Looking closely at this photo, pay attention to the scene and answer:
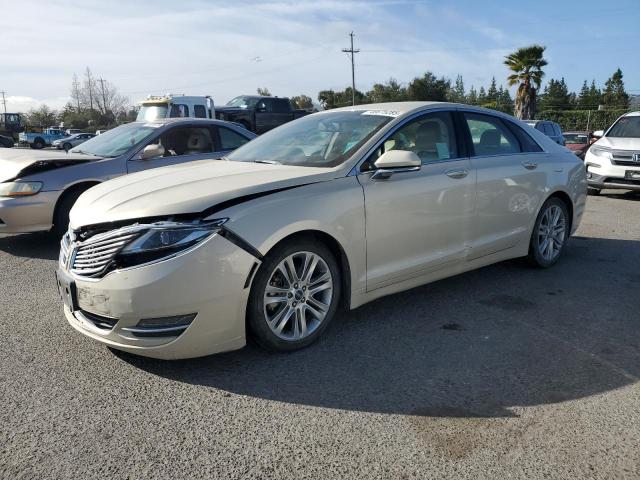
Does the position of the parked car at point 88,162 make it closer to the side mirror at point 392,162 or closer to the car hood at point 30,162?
the car hood at point 30,162

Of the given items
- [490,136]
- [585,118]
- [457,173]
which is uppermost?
[585,118]

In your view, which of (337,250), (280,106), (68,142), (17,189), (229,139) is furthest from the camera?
(68,142)

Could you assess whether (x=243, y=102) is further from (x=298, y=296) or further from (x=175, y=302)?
(x=175, y=302)

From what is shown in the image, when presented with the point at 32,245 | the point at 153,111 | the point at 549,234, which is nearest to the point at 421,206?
the point at 549,234

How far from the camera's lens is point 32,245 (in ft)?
22.1

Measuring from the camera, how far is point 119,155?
6871 mm

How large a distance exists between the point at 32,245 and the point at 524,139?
5.75 meters

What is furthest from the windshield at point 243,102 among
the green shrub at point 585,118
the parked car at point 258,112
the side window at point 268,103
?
the green shrub at point 585,118

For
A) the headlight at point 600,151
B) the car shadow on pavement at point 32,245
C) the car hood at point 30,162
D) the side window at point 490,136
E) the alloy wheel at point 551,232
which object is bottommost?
the car shadow on pavement at point 32,245

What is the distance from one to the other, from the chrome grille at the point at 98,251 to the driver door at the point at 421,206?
1.57 meters

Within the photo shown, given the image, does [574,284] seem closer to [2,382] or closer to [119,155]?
[2,382]

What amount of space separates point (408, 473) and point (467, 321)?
195 cm

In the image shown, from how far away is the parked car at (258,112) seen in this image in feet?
65.9

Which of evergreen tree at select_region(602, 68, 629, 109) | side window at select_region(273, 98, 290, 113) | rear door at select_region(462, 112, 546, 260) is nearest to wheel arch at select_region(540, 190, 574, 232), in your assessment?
rear door at select_region(462, 112, 546, 260)
